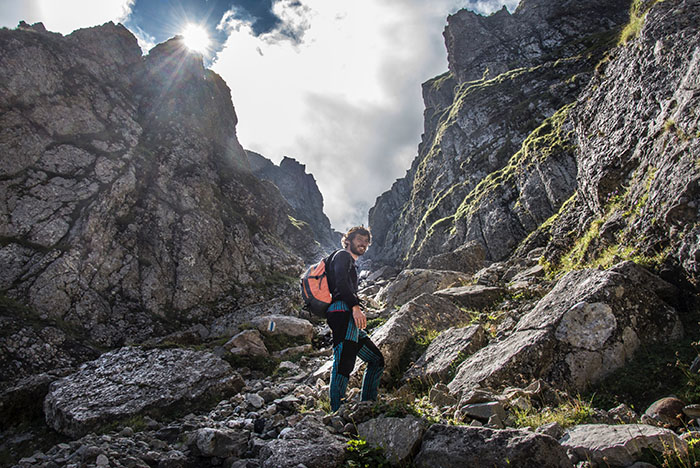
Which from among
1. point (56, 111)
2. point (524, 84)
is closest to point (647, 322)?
point (56, 111)

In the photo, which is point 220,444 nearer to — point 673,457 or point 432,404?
point 432,404

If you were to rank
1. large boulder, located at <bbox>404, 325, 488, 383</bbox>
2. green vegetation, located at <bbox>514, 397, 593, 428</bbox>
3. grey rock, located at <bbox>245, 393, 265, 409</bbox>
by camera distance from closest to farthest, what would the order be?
green vegetation, located at <bbox>514, 397, 593, 428</bbox> → large boulder, located at <bbox>404, 325, 488, 383</bbox> → grey rock, located at <bbox>245, 393, 265, 409</bbox>

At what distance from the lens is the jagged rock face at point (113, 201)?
2273 cm

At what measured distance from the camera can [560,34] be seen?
9438 cm

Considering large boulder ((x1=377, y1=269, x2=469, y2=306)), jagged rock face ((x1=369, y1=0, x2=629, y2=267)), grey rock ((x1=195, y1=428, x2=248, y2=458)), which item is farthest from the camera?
jagged rock face ((x1=369, y1=0, x2=629, y2=267))

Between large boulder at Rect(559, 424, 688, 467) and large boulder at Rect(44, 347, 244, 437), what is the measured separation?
8527 millimetres

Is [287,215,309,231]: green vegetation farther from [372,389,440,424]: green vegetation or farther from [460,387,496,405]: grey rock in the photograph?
[460,387,496,405]: grey rock

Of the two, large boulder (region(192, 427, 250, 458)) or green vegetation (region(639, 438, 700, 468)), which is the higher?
large boulder (region(192, 427, 250, 458))

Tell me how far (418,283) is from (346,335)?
18796 mm

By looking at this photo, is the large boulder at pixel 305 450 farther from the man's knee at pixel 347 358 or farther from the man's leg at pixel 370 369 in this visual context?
the man's leg at pixel 370 369

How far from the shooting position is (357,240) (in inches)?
271

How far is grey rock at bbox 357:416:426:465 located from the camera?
393 centimetres

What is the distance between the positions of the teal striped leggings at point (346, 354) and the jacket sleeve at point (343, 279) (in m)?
0.14

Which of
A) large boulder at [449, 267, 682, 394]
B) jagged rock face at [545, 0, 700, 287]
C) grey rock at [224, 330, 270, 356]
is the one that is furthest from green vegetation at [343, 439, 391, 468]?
grey rock at [224, 330, 270, 356]
